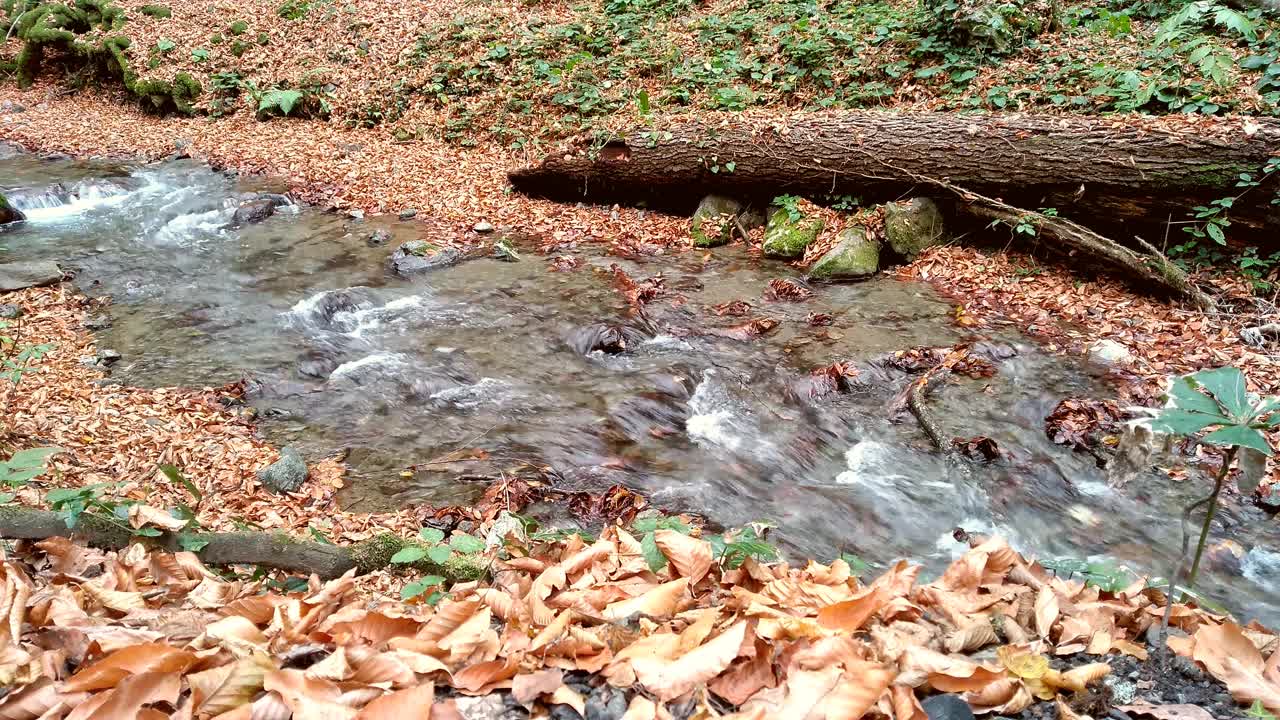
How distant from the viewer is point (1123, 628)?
7.00ft

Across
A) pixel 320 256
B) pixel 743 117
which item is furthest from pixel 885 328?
pixel 320 256

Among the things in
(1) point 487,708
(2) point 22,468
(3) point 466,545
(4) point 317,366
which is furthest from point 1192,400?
(4) point 317,366

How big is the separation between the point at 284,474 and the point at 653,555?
3.01m

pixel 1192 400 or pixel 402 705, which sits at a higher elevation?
pixel 1192 400

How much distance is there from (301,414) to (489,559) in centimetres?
335

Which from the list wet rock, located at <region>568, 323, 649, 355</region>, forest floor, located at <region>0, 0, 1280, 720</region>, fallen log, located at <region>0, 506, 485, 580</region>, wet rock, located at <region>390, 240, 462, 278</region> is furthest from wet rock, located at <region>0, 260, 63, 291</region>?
fallen log, located at <region>0, 506, 485, 580</region>

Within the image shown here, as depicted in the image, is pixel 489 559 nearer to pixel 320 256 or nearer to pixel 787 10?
pixel 320 256

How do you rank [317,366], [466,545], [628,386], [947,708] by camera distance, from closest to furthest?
[947,708] < [466,545] < [628,386] < [317,366]

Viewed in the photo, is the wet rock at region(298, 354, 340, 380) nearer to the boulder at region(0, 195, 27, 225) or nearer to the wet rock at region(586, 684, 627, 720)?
the wet rock at region(586, 684, 627, 720)

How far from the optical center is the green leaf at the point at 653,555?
8.05 feet

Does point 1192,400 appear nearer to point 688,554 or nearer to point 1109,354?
point 688,554

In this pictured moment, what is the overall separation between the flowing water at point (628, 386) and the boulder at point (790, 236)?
363 mm

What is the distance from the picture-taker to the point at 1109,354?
5.96m

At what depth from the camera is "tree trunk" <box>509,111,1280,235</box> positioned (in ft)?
21.6
